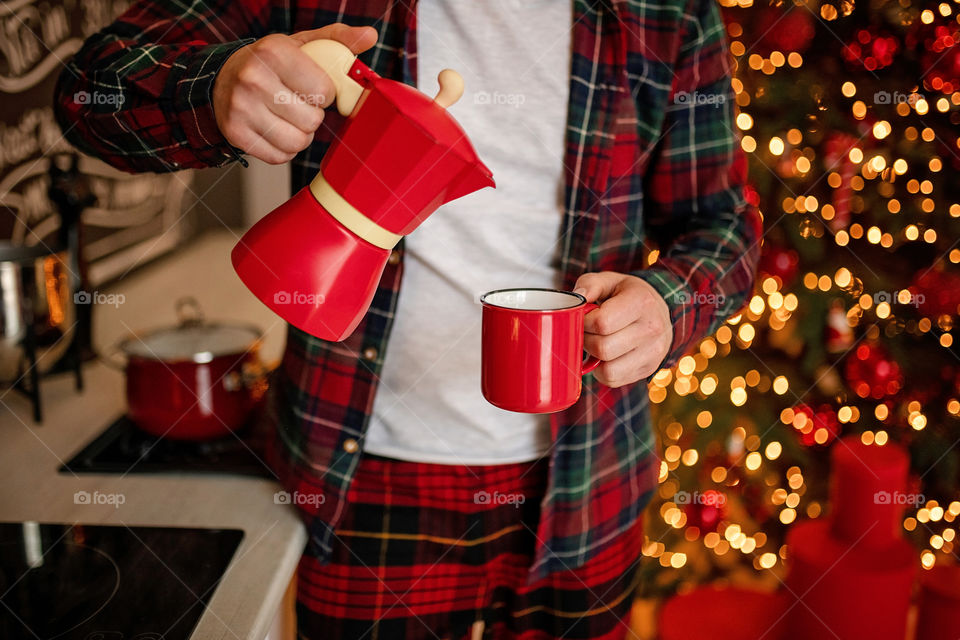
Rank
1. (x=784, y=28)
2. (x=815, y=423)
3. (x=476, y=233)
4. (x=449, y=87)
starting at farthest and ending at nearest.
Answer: (x=815, y=423), (x=784, y=28), (x=476, y=233), (x=449, y=87)

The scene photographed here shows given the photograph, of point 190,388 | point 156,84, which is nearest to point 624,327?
point 156,84

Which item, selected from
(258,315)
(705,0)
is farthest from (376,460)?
(258,315)

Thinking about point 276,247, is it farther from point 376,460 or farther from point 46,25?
point 46,25

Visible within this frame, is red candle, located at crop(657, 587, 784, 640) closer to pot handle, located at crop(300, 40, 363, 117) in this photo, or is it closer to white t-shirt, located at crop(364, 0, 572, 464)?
white t-shirt, located at crop(364, 0, 572, 464)

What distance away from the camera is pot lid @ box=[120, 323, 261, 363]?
3.51 ft

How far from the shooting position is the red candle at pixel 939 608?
139 cm

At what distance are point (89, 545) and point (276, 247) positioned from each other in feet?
1.54

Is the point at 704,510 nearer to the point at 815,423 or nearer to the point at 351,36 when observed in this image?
the point at 815,423

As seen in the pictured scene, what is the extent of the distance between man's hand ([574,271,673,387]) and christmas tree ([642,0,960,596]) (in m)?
0.83

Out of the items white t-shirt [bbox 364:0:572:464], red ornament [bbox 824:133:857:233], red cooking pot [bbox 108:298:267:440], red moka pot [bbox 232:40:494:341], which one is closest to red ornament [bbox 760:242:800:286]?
red ornament [bbox 824:133:857:233]

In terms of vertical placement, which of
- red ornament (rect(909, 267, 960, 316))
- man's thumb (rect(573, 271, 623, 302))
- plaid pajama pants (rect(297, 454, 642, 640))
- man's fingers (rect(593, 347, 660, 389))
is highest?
man's thumb (rect(573, 271, 623, 302))

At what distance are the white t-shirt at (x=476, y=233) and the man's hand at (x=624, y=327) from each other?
14 centimetres

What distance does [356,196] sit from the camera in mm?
573

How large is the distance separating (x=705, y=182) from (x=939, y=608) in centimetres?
99
